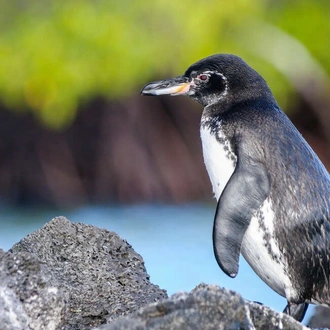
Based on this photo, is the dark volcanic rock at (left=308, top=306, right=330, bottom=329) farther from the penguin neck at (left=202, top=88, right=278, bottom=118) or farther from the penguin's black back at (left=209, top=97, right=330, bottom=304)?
the penguin neck at (left=202, top=88, right=278, bottom=118)

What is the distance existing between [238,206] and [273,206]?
0.10 m

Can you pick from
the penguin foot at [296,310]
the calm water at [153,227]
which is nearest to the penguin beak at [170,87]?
the penguin foot at [296,310]

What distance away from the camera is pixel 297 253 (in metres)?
2.03

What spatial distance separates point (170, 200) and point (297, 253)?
611 cm

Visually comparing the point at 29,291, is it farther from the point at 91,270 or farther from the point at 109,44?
the point at 109,44

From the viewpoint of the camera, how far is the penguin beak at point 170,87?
2361 millimetres

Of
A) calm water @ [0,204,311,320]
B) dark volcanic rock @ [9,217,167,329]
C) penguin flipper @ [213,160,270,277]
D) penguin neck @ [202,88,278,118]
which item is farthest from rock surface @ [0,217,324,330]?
calm water @ [0,204,311,320]

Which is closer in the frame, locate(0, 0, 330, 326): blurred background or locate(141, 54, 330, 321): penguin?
locate(141, 54, 330, 321): penguin

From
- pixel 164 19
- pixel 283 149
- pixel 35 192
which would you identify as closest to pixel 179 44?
pixel 164 19

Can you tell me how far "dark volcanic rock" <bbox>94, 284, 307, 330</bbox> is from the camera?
118 centimetres

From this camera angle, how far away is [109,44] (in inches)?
291

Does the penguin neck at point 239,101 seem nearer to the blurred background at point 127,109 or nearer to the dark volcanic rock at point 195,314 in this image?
the dark volcanic rock at point 195,314

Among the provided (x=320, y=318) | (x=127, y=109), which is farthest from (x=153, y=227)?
(x=320, y=318)

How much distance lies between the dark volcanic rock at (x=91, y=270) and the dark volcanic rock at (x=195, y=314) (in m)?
0.44
